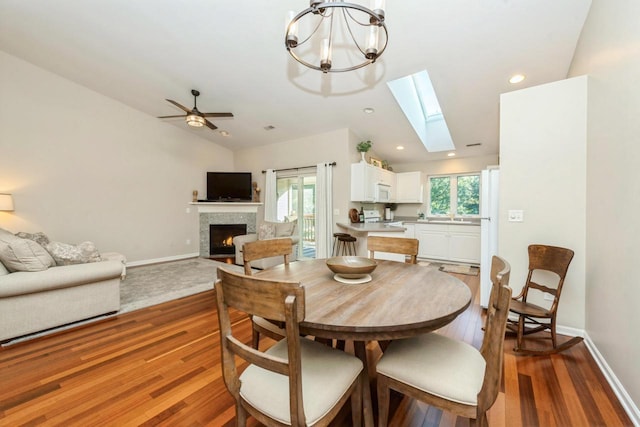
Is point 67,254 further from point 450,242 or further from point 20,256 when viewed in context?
point 450,242

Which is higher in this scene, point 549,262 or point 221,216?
point 221,216

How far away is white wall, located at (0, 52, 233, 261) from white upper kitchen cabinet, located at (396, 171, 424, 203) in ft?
15.6

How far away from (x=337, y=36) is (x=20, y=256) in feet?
11.8

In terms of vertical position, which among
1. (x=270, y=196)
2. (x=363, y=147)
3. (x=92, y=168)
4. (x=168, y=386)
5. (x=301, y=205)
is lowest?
(x=168, y=386)

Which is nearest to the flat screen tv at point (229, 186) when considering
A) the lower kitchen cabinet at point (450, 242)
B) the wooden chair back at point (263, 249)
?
the lower kitchen cabinet at point (450, 242)

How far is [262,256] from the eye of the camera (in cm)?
195

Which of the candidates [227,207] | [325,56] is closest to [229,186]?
[227,207]

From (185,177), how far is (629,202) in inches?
258

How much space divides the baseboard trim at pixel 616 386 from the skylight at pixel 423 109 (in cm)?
312

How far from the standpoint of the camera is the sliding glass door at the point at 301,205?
217 inches

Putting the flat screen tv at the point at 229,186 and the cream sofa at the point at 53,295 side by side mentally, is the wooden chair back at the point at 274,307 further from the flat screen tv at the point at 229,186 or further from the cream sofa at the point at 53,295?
the flat screen tv at the point at 229,186

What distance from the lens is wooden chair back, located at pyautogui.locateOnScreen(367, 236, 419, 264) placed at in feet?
6.62

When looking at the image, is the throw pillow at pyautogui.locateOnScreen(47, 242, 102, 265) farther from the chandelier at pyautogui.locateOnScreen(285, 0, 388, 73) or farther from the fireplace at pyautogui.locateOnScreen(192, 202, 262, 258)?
the fireplace at pyautogui.locateOnScreen(192, 202, 262, 258)

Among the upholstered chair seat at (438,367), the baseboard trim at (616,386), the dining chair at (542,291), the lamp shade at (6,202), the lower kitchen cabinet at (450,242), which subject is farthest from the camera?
the lower kitchen cabinet at (450,242)
